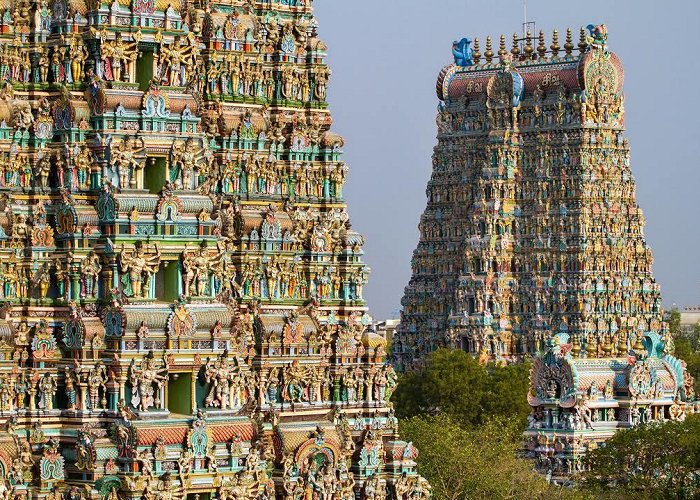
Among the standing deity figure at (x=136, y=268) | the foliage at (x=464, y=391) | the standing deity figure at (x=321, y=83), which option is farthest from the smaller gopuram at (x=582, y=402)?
the standing deity figure at (x=136, y=268)

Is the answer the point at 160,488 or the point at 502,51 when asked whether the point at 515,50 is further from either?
the point at 160,488

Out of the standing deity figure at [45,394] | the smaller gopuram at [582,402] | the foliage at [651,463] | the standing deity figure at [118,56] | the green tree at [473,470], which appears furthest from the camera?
the smaller gopuram at [582,402]

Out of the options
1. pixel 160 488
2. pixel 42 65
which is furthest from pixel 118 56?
pixel 160 488

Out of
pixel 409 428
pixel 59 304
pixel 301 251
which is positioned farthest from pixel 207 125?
pixel 409 428

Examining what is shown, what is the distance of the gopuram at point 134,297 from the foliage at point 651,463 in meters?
20.0

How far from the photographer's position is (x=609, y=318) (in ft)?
512

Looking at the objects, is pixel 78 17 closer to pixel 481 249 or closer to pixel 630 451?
pixel 630 451

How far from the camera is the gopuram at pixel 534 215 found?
156 metres

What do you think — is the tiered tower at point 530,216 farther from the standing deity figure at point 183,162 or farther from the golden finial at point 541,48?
the standing deity figure at point 183,162

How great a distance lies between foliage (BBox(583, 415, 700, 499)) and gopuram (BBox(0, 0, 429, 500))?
20.0 m

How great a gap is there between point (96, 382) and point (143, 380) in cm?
136

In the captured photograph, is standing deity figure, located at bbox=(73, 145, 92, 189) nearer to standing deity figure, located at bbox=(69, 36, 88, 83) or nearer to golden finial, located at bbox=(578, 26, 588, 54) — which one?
standing deity figure, located at bbox=(69, 36, 88, 83)

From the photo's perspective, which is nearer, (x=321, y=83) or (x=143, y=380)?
(x=143, y=380)

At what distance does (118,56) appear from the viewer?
76000mm
